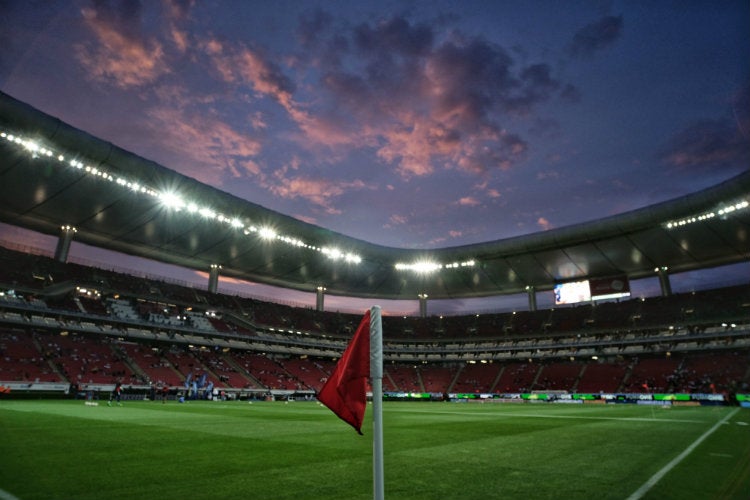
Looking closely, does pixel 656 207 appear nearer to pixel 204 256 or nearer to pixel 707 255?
pixel 707 255

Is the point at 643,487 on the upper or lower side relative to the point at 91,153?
→ lower

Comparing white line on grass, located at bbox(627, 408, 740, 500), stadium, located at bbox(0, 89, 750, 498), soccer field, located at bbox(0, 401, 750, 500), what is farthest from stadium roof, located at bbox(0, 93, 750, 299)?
white line on grass, located at bbox(627, 408, 740, 500)

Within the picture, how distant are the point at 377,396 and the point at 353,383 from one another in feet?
1.51

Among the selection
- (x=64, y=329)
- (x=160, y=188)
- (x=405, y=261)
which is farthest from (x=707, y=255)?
(x=64, y=329)

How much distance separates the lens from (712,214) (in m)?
42.8

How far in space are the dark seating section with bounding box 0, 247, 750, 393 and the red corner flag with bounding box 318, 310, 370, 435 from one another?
130 ft

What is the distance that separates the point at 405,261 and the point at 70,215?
41.6 meters

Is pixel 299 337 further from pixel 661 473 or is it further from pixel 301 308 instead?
pixel 661 473

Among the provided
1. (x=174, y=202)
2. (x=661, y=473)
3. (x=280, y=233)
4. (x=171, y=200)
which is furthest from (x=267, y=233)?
(x=661, y=473)

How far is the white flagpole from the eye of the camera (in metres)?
3.09

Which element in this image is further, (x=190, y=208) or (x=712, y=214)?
(x=190, y=208)

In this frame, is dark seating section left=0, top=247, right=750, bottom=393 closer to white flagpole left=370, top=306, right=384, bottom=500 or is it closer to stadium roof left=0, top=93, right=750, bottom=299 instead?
stadium roof left=0, top=93, right=750, bottom=299

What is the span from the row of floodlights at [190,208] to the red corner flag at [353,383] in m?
39.1

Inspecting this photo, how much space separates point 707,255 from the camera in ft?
173
